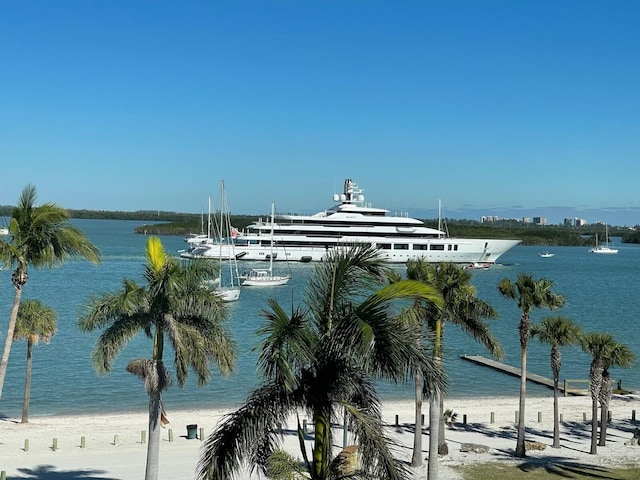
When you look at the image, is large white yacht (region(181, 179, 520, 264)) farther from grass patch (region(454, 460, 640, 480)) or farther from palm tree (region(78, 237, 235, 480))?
palm tree (region(78, 237, 235, 480))

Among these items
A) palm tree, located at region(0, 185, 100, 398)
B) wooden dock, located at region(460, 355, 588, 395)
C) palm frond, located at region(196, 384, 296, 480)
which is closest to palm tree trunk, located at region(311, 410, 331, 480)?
palm frond, located at region(196, 384, 296, 480)

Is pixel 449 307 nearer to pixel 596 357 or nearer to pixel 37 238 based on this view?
pixel 596 357

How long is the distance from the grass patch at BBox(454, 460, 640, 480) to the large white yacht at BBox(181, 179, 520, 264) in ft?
264

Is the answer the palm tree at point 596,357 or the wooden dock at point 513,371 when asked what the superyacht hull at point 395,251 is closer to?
the wooden dock at point 513,371

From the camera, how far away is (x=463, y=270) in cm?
1603

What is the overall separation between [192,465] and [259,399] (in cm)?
1134

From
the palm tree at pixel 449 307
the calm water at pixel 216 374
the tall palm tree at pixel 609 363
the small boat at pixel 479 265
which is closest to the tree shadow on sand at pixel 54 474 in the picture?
the calm water at pixel 216 374

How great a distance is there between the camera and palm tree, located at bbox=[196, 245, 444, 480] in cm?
652

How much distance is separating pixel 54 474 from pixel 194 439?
4.60 meters

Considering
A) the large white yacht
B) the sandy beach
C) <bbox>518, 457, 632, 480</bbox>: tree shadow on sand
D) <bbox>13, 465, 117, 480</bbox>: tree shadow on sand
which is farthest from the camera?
the large white yacht

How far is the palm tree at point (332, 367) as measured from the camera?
6.52m

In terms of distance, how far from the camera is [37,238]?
428 inches

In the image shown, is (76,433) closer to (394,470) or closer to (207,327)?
(207,327)

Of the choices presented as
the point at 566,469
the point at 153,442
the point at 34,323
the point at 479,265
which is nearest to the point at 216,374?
the point at 34,323
